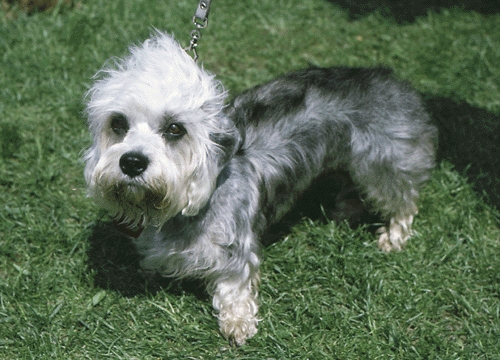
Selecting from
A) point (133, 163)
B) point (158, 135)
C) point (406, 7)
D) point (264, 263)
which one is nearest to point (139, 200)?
point (133, 163)

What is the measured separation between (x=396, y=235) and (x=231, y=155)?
1617 mm

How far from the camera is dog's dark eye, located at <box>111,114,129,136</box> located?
2.92 meters

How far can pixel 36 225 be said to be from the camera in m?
4.08

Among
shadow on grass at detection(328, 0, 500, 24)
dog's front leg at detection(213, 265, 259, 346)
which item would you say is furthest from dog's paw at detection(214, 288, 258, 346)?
shadow on grass at detection(328, 0, 500, 24)

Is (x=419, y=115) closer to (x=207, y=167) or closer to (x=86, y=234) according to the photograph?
(x=207, y=167)

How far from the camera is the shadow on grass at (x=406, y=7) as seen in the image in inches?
257

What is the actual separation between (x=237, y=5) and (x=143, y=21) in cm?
107

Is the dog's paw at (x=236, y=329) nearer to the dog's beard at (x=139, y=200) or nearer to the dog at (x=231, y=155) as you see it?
the dog at (x=231, y=155)

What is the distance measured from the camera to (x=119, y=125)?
2951 mm

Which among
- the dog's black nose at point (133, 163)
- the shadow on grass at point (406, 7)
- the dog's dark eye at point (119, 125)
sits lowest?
the dog's black nose at point (133, 163)

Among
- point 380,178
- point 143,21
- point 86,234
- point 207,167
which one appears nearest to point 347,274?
point 380,178

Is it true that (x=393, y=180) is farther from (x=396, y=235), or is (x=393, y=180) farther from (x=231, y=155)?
(x=231, y=155)

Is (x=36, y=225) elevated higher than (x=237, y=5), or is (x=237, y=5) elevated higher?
(x=237, y=5)

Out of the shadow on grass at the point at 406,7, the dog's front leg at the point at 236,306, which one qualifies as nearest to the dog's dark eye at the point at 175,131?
the dog's front leg at the point at 236,306
